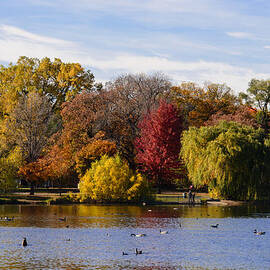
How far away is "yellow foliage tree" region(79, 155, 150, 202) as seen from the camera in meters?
74.8

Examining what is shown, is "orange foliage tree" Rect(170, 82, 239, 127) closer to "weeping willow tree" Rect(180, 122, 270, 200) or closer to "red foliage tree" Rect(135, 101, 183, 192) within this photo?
"red foliage tree" Rect(135, 101, 183, 192)

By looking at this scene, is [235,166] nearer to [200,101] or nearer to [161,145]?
[161,145]

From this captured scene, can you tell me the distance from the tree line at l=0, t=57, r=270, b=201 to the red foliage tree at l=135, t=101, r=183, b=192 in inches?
5.8

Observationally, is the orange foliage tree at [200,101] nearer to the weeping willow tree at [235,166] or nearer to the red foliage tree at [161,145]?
the red foliage tree at [161,145]

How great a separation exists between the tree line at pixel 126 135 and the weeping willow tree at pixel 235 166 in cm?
12

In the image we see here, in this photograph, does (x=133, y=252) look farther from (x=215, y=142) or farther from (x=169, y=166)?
(x=169, y=166)

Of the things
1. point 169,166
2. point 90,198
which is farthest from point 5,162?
point 169,166

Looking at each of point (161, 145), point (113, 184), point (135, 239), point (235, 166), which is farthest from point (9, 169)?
point (135, 239)

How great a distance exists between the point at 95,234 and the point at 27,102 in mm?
48925

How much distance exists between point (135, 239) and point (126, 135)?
176 feet

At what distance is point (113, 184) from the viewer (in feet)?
245

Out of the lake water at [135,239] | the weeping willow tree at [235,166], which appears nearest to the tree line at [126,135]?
the weeping willow tree at [235,166]

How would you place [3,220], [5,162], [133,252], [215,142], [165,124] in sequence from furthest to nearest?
[165,124]
[5,162]
[215,142]
[3,220]
[133,252]

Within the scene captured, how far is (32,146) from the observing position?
291 ft
